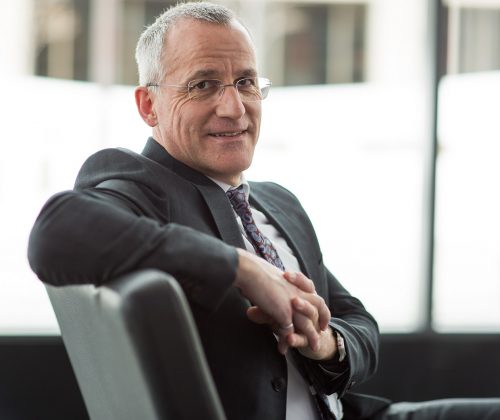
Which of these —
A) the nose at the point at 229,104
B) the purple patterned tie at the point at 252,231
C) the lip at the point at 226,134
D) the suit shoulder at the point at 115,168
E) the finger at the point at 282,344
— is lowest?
the finger at the point at 282,344

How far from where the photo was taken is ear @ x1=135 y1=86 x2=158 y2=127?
1.87 metres

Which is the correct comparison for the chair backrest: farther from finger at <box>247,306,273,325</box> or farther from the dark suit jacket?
finger at <box>247,306,273,325</box>

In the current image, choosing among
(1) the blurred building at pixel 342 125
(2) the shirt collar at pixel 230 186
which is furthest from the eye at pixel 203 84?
(1) the blurred building at pixel 342 125

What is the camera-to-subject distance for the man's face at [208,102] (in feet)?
5.71

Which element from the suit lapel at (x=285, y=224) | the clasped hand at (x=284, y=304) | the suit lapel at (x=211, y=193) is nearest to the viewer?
the clasped hand at (x=284, y=304)

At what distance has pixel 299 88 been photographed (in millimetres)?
3516

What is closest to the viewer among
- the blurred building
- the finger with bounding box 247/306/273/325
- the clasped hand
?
the clasped hand

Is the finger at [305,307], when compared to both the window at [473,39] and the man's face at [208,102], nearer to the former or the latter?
the man's face at [208,102]

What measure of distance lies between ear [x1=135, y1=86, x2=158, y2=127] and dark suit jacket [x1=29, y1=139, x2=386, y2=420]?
138mm

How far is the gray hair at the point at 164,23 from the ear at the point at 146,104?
3cm

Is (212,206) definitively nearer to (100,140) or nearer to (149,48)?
(149,48)

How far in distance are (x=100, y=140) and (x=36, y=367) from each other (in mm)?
994

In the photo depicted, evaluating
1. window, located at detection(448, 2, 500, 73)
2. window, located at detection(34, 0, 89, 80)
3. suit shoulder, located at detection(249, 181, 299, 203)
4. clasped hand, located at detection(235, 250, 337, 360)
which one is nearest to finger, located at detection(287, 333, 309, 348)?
clasped hand, located at detection(235, 250, 337, 360)

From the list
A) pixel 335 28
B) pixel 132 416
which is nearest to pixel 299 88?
pixel 335 28
